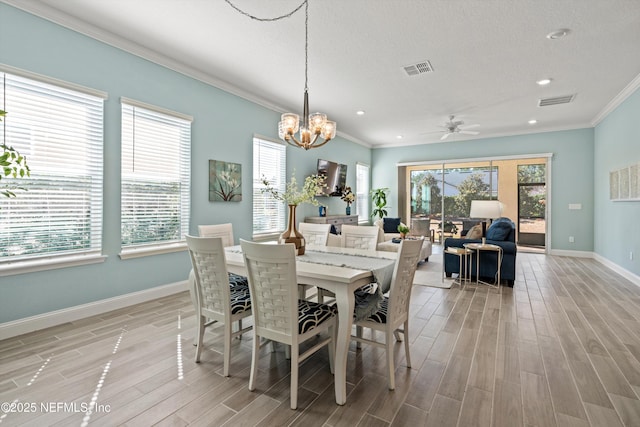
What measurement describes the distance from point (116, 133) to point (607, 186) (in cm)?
799

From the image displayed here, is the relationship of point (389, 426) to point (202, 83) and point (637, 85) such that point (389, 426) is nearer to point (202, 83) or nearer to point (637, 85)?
point (202, 83)

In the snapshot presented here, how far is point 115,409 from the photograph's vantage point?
183 centimetres

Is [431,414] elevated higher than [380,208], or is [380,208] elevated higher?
[380,208]

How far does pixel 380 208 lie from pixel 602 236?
4846mm

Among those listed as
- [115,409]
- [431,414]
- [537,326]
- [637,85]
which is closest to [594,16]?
[637,85]

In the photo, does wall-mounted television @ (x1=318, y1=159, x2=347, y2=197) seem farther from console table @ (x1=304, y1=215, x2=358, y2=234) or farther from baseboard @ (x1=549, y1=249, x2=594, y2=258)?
baseboard @ (x1=549, y1=249, x2=594, y2=258)

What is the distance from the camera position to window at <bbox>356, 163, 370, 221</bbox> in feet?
29.2

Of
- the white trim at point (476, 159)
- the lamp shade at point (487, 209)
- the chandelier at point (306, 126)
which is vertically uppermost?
the white trim at point (476, 159)

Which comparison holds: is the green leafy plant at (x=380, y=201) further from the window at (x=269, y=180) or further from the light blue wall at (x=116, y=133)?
the light blue wall at (x=116, y=133)

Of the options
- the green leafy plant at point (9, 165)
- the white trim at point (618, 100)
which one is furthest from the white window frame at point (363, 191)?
the green leafy plant at point (9, 165)

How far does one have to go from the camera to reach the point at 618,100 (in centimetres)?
524

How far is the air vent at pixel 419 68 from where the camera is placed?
401cm

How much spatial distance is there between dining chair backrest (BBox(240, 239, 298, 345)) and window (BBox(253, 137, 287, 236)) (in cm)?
331

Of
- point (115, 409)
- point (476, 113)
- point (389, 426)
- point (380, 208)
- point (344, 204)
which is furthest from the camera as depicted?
point (380, 208)
